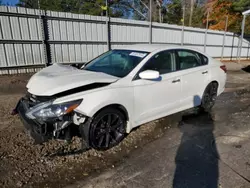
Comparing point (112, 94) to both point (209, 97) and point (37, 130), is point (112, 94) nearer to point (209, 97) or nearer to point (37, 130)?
point (37, 130)

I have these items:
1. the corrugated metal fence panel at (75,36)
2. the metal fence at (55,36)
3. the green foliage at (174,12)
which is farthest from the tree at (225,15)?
the corrugated metal fence panel at (75,36)

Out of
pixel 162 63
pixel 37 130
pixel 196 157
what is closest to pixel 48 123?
pixel 37 130

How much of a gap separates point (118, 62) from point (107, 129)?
1345 millimetres

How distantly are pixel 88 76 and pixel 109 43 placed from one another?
7802 mm

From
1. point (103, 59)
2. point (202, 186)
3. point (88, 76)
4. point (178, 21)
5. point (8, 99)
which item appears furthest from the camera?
point (178, 21)

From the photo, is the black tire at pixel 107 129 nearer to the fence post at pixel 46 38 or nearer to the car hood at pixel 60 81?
the car hood at pixel 60 81

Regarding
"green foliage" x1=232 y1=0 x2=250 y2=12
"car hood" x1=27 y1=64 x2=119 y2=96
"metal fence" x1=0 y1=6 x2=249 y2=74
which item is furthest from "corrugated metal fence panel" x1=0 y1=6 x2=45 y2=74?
"green foliage" x1=232 y1=0 x2=250 y2=12

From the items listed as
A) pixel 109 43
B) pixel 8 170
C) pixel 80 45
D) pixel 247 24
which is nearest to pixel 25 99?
pixel 8 170

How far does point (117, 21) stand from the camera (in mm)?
10469

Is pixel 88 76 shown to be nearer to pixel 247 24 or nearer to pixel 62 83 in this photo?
pixel 62 83

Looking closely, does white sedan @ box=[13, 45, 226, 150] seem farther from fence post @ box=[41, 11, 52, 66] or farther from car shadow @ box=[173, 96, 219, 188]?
fence post @ box=[41, 11, 52, 66]

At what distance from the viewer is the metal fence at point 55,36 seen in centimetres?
747

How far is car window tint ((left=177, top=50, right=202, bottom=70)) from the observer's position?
3.98m

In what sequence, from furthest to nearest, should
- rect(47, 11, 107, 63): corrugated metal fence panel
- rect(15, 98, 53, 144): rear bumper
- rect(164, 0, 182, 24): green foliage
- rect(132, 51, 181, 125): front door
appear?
rect(164, 0, 182, 24): green foliage → rect(47, 11, 107, 63): corrugated metal fence panel → rect(132, 51, 181, 125): front door → rect(15, 98, 53, 144): rear bumper
